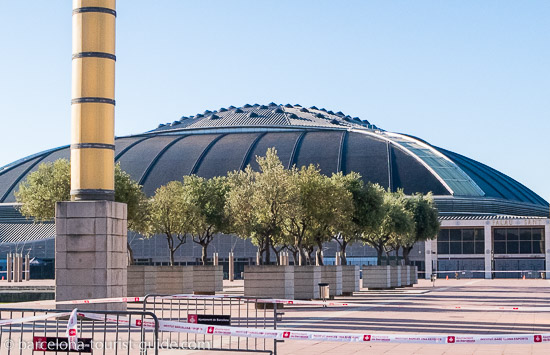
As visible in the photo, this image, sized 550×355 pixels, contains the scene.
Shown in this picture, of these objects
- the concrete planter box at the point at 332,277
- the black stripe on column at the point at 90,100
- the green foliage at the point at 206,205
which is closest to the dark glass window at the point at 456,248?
the green foliage at the point at 206,205

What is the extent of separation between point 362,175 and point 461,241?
15307 millimetres

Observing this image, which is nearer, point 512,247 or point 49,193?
point 49,193

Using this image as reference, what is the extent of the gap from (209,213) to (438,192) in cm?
5746

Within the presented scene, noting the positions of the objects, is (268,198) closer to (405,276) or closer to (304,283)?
(304,283)

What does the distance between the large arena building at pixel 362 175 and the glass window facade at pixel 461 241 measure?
0.13 meters

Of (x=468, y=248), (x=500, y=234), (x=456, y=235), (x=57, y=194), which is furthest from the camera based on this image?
(x=456, y=235)

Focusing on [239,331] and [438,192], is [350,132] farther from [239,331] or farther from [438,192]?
[239,331]

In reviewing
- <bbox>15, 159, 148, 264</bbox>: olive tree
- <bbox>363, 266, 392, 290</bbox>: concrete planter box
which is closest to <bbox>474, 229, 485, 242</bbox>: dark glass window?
<bbox>363, 266, 392, 290</bbox>: concrete planter box

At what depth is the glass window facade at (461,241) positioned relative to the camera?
112938mm

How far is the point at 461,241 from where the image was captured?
372 ft

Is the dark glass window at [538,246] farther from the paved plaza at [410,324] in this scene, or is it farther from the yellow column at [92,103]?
the yellow column at [92,103]

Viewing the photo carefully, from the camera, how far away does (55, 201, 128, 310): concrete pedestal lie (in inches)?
1248

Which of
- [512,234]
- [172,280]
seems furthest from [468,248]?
[172,280]

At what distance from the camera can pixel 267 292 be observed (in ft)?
140
